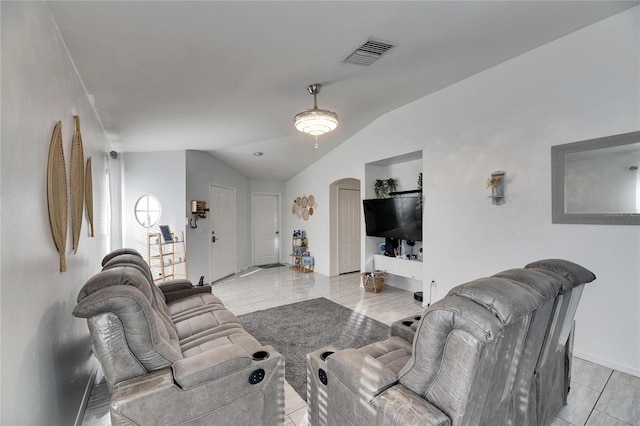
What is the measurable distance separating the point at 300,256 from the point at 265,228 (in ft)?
4.76

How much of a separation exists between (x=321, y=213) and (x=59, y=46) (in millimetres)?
5003

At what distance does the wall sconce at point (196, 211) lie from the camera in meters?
5.10

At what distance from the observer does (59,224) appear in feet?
5.49

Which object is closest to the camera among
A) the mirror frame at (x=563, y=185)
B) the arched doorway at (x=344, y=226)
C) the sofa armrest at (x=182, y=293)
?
the mirror frame at (x=563, y=185)

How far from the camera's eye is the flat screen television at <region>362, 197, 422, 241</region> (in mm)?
4289

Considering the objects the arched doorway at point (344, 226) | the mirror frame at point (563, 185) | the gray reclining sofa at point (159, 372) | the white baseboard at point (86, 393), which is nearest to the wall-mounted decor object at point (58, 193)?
the gray reclining sofa at point (159, 372)

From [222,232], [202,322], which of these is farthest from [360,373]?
[222,232]

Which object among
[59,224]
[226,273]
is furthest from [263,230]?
[59,224]

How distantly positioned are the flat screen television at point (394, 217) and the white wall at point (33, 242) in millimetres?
3911

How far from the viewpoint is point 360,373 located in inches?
53.9

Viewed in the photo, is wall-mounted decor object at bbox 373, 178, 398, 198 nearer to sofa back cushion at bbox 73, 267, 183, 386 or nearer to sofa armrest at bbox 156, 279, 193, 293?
sofa armrest at bbox 156, 279, 193, 293

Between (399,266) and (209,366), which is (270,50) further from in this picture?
(399,266)

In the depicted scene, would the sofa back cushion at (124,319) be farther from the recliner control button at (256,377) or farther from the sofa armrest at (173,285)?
the sofa armrest at (173,285)

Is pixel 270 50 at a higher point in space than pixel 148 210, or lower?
higher
